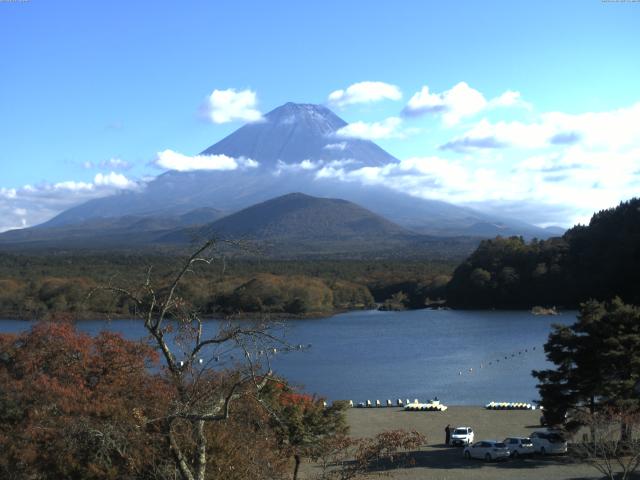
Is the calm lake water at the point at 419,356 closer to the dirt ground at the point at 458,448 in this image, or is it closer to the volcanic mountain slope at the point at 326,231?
the dirt ground at the point at 458,448

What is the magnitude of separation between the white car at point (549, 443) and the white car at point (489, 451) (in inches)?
23.2

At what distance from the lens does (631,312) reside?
12.4 metres

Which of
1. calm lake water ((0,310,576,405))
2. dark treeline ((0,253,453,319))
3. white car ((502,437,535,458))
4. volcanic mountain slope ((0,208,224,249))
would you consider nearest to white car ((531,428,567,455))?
white car ((502,437,535,458))

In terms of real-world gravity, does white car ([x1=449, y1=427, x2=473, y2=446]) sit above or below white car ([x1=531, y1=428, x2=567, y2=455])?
below

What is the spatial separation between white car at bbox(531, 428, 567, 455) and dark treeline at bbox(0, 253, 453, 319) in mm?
25143

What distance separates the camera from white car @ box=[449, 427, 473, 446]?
541 inches

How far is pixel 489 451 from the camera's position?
12258mm

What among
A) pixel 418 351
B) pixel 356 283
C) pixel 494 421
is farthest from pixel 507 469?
pixel 356 283

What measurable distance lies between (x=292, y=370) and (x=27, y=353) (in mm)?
19238

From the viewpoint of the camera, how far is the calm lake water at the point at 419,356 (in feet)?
76.1

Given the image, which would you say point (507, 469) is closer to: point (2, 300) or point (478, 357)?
point (478, 357)

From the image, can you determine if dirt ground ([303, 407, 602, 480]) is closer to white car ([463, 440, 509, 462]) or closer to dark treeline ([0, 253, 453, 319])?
white car ([463, 440, 509, 462])

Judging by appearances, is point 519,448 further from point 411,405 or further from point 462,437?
point 411,405

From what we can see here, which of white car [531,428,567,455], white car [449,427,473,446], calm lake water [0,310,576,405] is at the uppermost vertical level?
white car [531,428,567,455]
